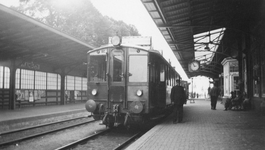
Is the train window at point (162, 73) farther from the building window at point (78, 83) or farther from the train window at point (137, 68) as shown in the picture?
the building window at point (78, 83)

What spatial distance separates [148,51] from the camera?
9219mm

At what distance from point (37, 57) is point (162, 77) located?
9781 mm

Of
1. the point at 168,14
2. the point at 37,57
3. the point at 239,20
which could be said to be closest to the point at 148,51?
the point at 168,14

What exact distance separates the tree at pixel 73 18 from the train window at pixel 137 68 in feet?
78.4

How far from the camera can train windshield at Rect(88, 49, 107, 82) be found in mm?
9594

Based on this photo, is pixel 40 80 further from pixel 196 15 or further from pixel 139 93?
pixel 139 93

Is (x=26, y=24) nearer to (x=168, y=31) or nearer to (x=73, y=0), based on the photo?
(x=168, y=31)

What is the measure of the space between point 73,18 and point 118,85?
26923 mm

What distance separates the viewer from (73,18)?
113ft

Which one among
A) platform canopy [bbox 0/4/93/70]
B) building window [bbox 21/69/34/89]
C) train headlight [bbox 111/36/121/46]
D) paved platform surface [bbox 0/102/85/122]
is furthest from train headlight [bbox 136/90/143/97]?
building window [bbox 21/69/34/89]

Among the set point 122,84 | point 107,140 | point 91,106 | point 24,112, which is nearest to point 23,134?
point 91,106

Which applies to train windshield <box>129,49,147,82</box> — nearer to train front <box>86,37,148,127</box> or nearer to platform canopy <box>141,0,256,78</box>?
train front <box>86,37,148,127</box>

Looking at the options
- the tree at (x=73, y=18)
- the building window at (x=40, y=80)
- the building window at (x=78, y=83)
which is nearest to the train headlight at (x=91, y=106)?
the building window at (x=40, y=80)

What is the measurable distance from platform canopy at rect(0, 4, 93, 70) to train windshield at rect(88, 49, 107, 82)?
3108 mm
